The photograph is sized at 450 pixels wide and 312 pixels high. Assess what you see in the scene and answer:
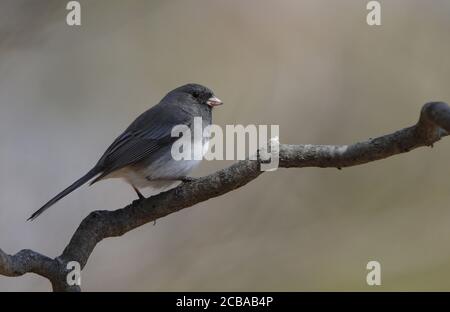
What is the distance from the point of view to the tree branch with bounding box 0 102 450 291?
2053mm

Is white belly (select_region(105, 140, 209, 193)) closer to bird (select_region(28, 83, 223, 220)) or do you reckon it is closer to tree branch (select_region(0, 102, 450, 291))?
bird (select_region(28, 83, 223, 220))

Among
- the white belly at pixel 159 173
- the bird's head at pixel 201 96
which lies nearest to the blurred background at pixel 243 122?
A: the white belly at pixel 159 173

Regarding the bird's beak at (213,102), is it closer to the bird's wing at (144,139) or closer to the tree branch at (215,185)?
the bird's wing at (144,139)

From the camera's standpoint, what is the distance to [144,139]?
329 cm

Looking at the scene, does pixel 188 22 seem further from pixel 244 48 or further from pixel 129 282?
pixel 129 282

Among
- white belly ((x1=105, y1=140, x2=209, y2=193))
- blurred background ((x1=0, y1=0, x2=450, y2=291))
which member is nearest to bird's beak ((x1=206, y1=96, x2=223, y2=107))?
white belly ((x1=105, y1=140, x2=209, y2=193))

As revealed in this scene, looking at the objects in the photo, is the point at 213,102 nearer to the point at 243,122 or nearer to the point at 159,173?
the point at 159,173

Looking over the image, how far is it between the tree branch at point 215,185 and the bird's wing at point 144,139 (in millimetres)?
457

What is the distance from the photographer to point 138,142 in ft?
10.8

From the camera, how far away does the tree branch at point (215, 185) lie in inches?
80.8

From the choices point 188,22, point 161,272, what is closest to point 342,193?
point 161,272

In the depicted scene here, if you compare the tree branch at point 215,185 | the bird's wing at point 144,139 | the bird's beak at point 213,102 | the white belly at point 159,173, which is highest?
the bird's beak at point 213,102

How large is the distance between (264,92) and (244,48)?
406 millimetres

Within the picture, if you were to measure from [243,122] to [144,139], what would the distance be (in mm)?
1444
